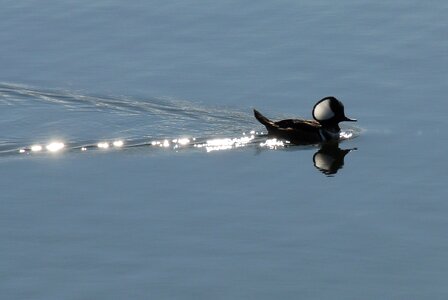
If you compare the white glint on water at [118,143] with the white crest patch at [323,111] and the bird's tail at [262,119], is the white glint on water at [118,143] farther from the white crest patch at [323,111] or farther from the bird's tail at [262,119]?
the white crest patch at [323,111]

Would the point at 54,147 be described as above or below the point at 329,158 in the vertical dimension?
above

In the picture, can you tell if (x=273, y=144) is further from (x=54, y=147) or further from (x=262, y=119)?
(x=54, y=147)

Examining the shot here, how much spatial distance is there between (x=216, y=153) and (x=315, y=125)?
159 centimetres

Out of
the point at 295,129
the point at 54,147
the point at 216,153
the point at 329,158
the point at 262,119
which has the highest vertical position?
the point at 54,147

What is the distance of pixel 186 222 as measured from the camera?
18.6 metres

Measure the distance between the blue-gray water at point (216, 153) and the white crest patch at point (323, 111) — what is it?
0.46m

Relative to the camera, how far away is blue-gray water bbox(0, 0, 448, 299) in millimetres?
17094

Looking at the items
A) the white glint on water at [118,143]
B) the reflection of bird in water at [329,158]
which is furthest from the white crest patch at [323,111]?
the white glint on water at [118,143]

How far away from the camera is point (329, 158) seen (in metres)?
21.8

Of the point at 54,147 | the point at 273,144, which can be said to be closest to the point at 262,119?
the point at 273,144

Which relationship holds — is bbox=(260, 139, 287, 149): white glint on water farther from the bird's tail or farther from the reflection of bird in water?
the reflection of bird in water

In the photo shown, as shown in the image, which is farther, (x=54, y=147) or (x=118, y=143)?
(x=118, y=143)

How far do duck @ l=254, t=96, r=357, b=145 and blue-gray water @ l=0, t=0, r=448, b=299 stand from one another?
23 centimetres

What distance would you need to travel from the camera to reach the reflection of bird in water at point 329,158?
21125mm
